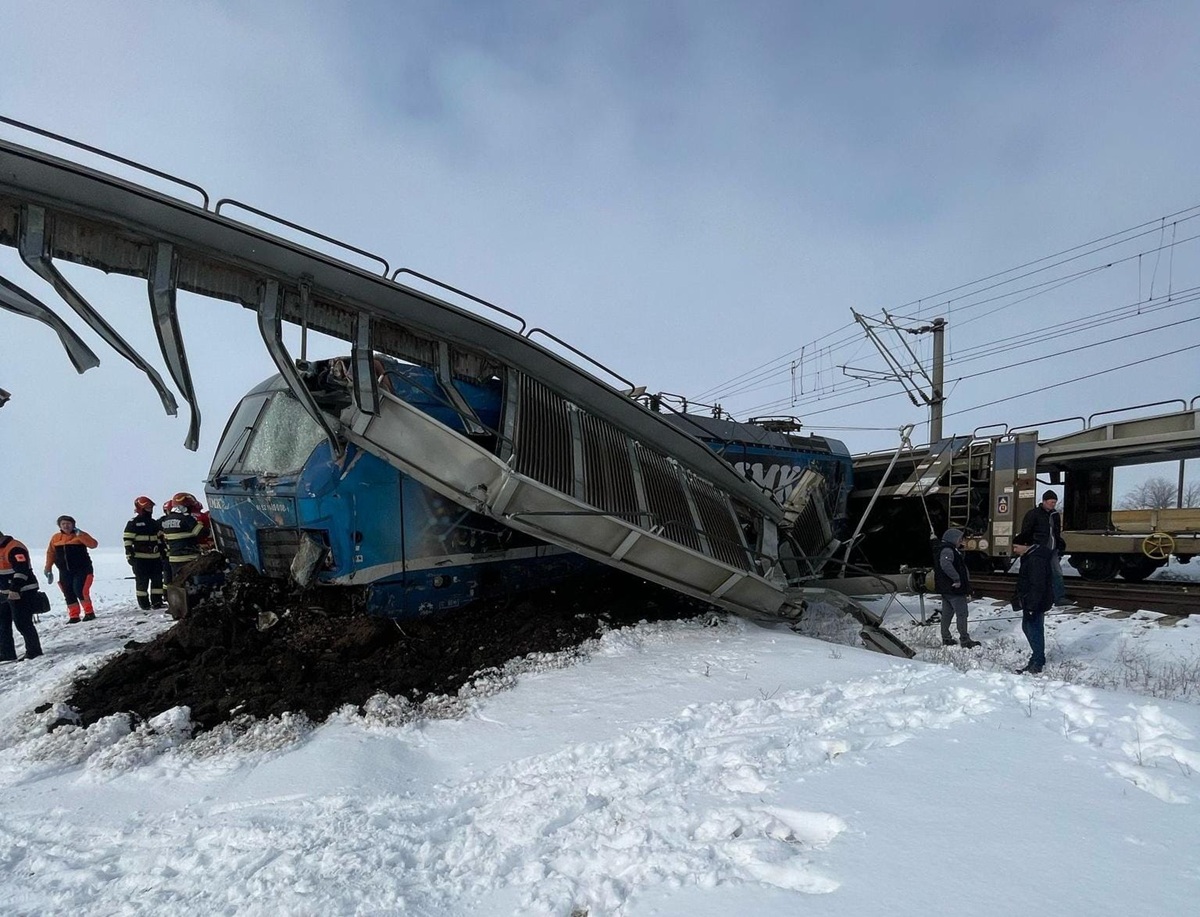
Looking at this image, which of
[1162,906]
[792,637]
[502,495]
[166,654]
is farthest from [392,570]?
[1162,906]

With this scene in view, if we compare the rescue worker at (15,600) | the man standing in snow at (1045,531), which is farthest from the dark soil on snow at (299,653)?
the man standing in snow at (1045,531)

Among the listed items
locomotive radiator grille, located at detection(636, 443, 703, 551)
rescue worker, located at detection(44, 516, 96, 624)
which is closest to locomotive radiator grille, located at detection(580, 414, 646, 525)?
locomotive radiator grille, located at detection(636, 443, 703, 551)

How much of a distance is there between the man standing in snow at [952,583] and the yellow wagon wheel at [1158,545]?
5280 mm

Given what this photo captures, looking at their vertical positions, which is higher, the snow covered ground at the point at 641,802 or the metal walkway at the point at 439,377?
the metal walkway at the point at 439,377

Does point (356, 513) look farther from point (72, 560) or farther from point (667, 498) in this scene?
point (72, 560)

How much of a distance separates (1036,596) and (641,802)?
529 centimetres

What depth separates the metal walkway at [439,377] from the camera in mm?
3886

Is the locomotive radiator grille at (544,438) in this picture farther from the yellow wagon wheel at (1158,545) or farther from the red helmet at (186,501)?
the yellow wagon wheel at (1158,545)

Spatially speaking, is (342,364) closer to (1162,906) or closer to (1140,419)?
(1162,906)

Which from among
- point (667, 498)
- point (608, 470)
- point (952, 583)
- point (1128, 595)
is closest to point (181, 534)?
point (608, 470)

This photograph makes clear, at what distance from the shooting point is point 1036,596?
6219 millimetres

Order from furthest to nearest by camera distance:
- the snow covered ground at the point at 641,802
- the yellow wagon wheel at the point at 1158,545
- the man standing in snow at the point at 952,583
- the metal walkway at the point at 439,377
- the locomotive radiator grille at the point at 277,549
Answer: the yellow wagon wheel at the point at 1158,545 → the man standing in snow at the point at 952,583 → the locomotive radiator grille at the point at 277,549 → the metal walkway at the point at 439,377 → the snow covered ground at the point at 641,802

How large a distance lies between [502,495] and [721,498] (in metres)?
3.01

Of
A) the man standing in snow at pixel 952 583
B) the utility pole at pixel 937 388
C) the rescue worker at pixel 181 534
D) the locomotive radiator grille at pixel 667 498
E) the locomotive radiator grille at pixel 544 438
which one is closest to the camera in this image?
the locomotive radiator grille at pixel 544 438
